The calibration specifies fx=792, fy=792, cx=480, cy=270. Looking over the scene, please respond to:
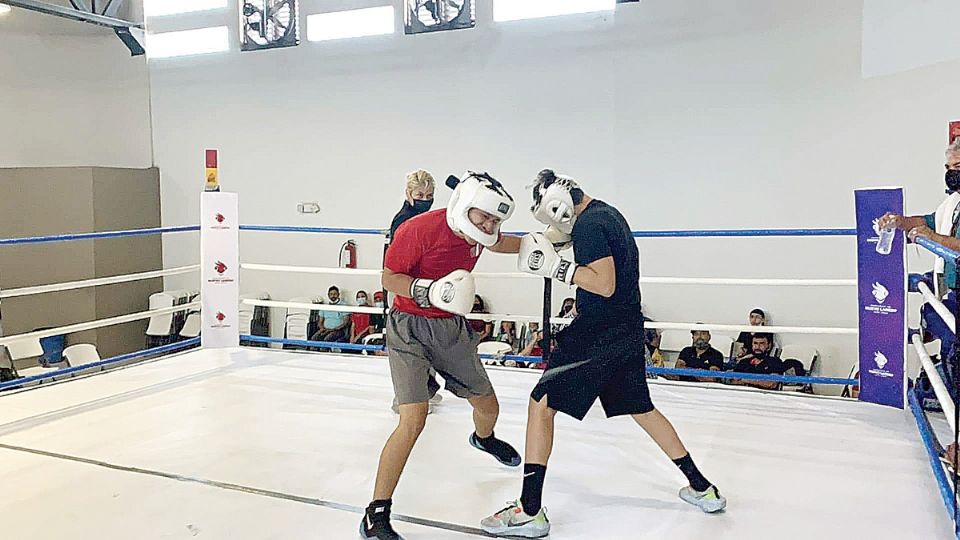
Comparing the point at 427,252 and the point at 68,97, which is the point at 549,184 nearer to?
the point at 427,252

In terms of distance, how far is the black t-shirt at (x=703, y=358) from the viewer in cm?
543

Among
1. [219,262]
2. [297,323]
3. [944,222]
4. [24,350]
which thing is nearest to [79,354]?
[24,350]

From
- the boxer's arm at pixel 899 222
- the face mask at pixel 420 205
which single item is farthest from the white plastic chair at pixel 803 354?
the face mask at pixel 420 205

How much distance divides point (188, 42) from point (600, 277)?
6850 millimetres

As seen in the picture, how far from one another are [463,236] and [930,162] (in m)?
3.91

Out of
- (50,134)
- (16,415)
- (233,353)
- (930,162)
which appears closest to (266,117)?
(50,134)

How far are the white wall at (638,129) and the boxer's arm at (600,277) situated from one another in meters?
3.71

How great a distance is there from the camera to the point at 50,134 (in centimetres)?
785

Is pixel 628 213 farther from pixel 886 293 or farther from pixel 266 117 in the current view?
Result: pixel 266 117

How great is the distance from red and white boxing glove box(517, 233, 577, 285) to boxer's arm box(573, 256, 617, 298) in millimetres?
50

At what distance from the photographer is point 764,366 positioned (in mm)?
5254

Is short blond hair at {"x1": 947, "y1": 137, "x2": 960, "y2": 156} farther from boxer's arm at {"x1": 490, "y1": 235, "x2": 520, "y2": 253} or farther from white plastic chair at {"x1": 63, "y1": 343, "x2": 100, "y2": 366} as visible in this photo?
white plastic chair at {"x1": 63, "y1": 343, "x2": 100, "y2": 366}

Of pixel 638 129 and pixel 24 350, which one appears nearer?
pixel 638 129

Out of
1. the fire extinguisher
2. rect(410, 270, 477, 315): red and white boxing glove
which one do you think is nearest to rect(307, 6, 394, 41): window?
the fire extinguisher
